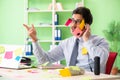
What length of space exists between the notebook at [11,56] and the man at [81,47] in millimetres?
322

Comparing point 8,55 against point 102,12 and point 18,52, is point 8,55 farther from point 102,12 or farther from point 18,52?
point 102,12

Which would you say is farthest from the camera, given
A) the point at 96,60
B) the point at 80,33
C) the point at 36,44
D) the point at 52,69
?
the point at 36,44

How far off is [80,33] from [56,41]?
10.5 feet

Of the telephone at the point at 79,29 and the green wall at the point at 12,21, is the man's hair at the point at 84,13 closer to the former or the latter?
the telephone at the point at 79,29

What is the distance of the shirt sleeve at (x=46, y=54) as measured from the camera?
298 centimetres

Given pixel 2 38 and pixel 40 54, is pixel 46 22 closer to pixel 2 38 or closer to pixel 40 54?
pixel 2 38

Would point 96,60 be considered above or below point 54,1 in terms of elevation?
below

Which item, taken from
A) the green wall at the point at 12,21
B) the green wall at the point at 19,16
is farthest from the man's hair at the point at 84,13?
the green wall at the point at 12,21

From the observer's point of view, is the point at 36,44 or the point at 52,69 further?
the point at 36,44

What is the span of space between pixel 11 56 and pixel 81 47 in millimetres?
755

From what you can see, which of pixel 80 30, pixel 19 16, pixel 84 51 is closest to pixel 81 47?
pixel 84 51

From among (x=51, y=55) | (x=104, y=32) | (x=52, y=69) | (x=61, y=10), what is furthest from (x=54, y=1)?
(x=52, y=69)

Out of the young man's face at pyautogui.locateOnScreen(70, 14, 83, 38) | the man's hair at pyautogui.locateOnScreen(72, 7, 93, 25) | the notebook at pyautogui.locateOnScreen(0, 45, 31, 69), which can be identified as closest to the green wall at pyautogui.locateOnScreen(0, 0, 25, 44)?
the man's hair at pyautogui.locateOnScreen(72, 7, 93, 25)

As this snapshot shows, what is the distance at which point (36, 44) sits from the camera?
9.64 ft
